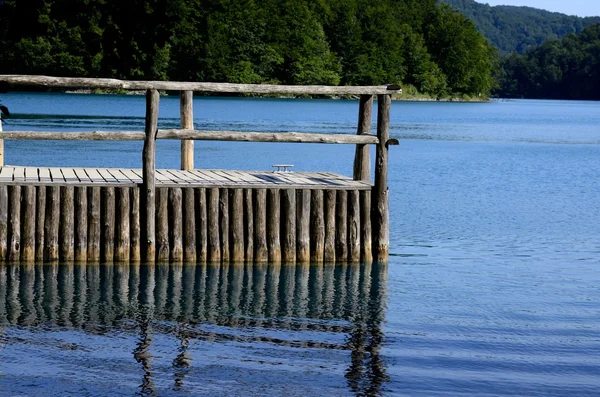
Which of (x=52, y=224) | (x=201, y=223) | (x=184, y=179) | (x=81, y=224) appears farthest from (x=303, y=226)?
(x=52, y=224)

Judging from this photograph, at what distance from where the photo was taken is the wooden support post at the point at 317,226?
557 inches

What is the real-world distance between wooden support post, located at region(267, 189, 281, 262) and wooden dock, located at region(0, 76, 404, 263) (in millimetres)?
13

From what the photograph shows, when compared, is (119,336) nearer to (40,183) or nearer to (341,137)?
(40,183)

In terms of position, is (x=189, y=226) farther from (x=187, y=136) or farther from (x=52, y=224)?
(x=52, y=224)

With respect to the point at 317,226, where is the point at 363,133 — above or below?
above

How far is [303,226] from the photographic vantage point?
14133 mm

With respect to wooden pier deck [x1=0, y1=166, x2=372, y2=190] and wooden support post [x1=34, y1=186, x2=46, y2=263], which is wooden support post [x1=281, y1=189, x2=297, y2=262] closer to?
wooden pier deck [x1=0, y1=166, x2=372, y2=190]

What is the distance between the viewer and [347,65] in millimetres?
163250

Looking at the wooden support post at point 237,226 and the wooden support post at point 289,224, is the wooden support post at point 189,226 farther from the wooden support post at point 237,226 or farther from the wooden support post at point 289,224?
the wooden support post at point 289,224

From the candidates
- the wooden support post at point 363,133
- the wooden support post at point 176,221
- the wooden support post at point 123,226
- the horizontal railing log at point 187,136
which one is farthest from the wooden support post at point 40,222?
the wooden support post at point 363,133

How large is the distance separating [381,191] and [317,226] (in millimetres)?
982

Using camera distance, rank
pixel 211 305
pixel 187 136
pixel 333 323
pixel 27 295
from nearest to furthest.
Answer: pixel 333 323 < pixel 27 295 < pixel 211 305 < pixel 187 136

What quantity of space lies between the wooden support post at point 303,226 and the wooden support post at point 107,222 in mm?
2389

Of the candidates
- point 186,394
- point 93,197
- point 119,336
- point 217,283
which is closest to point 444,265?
point 217,283
